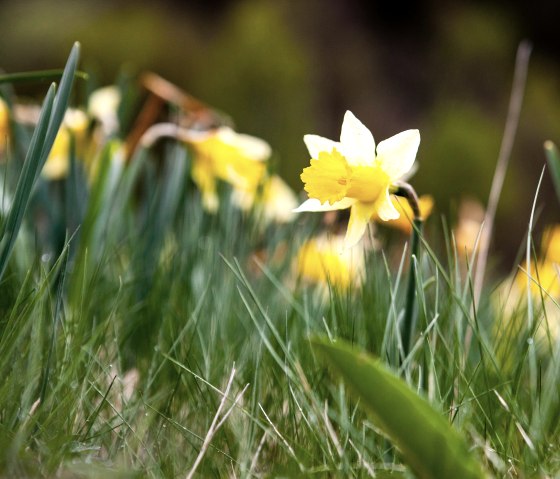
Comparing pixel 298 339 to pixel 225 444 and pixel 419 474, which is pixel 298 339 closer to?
pixel 225 444

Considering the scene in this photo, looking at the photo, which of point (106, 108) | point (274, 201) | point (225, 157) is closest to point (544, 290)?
point (225, 157)

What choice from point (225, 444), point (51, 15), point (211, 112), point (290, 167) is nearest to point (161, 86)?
point (211, 112)

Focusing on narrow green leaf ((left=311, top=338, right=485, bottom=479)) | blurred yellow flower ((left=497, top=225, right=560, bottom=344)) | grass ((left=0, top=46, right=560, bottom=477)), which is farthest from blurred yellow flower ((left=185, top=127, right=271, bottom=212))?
narrow green leaf ((left=311, top=338, right=485, bottom=479))

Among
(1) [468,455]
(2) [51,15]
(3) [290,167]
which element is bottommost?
(3) [290,167]

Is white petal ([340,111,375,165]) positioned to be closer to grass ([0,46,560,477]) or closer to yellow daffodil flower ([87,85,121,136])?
grass ([0,46,560,477])

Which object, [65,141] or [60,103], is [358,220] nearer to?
[60,103]
